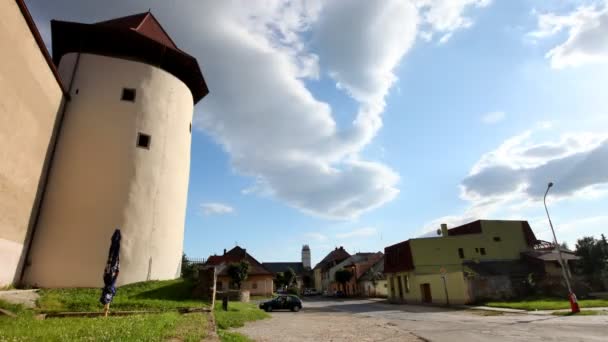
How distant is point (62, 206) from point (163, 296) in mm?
6884

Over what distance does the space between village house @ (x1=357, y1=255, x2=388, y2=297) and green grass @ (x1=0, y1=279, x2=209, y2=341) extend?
38.7 metres

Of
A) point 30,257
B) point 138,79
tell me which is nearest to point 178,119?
point 138,79

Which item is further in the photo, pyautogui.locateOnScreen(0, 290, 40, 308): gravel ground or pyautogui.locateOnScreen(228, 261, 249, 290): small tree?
pyautogui.locateOnScreen(228, 261, 249, 290): small tree

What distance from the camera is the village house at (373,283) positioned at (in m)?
52.0

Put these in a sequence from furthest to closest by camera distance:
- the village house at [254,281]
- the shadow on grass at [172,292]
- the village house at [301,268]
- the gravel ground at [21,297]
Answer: the village house at [301,268]
the village house at [254,281]
the shadow on grass at [172,292]
the gravel ground at [21,297]

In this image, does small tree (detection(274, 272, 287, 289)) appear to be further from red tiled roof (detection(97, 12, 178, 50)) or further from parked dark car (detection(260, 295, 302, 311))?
red tiled roof (detection(97, 12, 178, 50))

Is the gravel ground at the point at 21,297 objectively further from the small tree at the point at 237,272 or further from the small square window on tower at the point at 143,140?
the small tree at the point at 237,272

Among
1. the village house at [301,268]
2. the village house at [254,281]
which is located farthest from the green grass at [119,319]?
the village house at [301,268]

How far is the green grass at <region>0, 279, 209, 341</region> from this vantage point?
6719mm

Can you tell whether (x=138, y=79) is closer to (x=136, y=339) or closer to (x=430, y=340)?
(x=136, y=339)

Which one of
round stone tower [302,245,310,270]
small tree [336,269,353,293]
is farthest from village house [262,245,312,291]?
small tree [336,269,353,293]

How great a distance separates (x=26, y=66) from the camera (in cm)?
1518

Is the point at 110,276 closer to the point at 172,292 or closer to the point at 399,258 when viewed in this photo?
the point at 172,292

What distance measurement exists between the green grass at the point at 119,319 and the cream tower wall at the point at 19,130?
9.35ft
